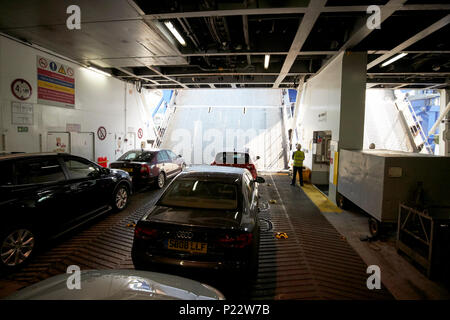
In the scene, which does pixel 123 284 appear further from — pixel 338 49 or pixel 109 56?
pixel 109 56

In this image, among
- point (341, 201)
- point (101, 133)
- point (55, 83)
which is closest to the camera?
point (341, 201)

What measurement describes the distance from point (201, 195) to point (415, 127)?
15.2m

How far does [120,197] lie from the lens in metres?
6.23

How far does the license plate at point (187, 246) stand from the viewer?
263 centimetres

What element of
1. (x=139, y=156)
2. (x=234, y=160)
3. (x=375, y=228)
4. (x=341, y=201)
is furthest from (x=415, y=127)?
(x=139, y=156)

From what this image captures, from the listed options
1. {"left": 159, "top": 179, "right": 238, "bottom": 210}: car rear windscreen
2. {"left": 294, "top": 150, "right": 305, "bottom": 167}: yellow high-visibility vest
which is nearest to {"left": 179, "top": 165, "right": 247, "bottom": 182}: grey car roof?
{"left": 159, "top": 179, "right": 238, "bottom": 210}: car rear windscreen

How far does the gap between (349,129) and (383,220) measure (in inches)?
119

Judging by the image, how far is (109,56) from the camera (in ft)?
26.5

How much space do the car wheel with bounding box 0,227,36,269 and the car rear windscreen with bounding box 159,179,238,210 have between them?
218 centimetres

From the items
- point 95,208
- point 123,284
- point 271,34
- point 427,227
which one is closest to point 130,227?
point 95,208

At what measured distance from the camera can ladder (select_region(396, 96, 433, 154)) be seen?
516 inches

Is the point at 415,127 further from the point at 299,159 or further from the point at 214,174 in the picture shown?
the point at 214,174

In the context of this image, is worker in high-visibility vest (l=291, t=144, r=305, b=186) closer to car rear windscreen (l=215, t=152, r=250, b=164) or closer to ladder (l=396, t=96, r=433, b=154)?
car rear windscreen (l=215, t=152, r=250, b=164)
